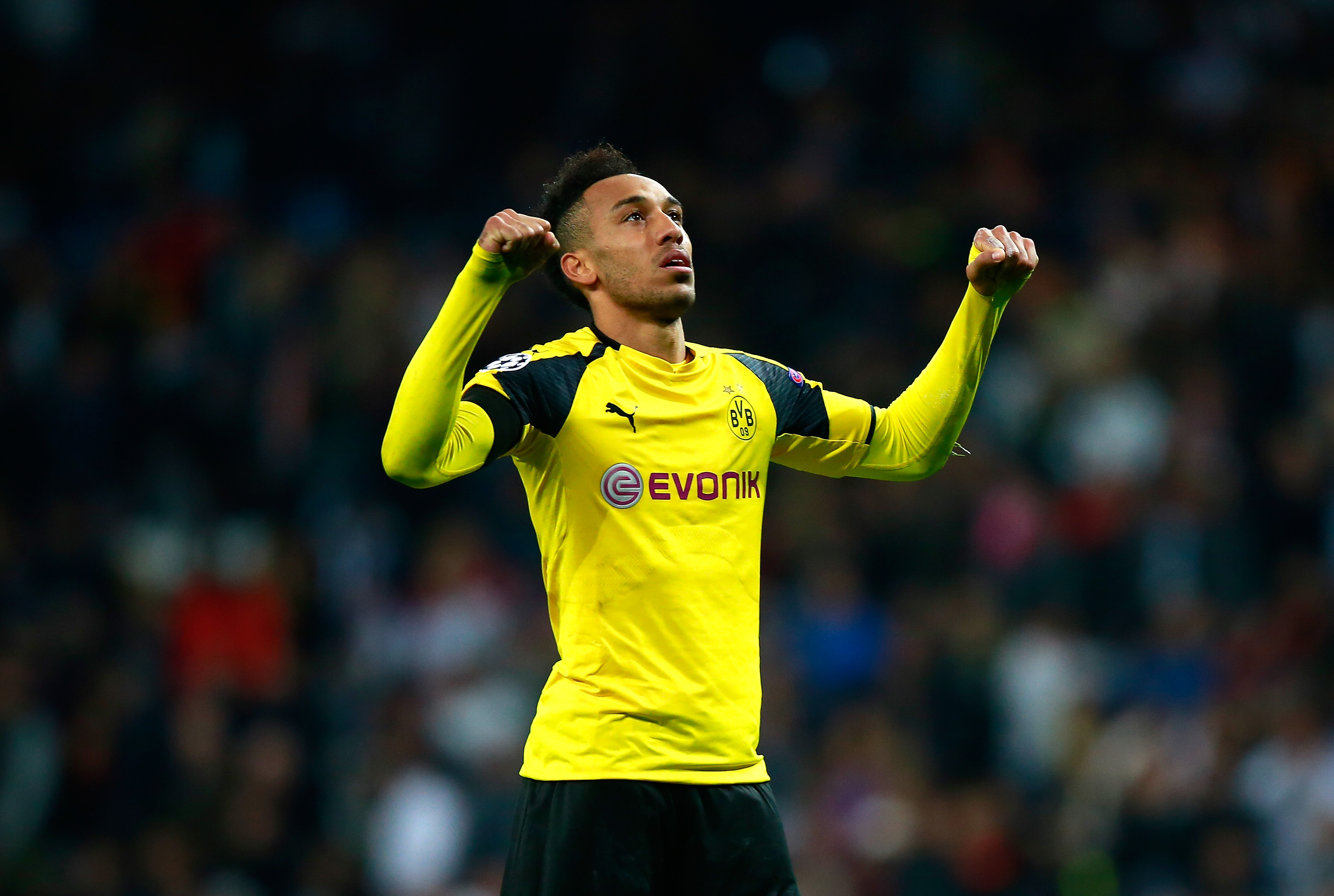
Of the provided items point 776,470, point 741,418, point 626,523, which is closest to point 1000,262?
point 741,418

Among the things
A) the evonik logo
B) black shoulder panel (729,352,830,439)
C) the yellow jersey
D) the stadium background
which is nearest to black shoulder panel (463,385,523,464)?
the yellow jersey

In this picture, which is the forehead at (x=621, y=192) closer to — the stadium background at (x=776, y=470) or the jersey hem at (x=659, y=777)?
the jersey hem at (x=659, y=777)

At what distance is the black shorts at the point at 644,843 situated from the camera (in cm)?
414

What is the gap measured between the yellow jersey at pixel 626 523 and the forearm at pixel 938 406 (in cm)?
42

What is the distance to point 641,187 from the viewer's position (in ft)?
15.6

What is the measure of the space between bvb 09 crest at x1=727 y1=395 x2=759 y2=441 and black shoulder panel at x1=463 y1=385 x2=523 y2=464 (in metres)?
0.58

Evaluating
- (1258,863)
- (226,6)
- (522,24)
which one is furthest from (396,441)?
(226,6)

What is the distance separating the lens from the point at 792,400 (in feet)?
15.6

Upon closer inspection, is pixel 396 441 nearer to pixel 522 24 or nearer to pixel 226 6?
pixel 522 24

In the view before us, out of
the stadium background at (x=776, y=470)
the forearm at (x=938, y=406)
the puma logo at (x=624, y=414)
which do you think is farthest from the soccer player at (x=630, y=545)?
the stadium background at (x=776, y=470)

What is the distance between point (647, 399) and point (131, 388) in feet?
26.9

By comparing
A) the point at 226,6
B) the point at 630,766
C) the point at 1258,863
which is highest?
Answer: the point at 226,6

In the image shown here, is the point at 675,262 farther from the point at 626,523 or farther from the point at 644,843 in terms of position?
the point at 644,843

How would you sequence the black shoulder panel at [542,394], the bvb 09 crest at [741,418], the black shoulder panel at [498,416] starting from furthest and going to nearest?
the bvb 09 crest at [741,418] < the black shoulder panel at [542,394] < the black shoulder panel at [498,416]
